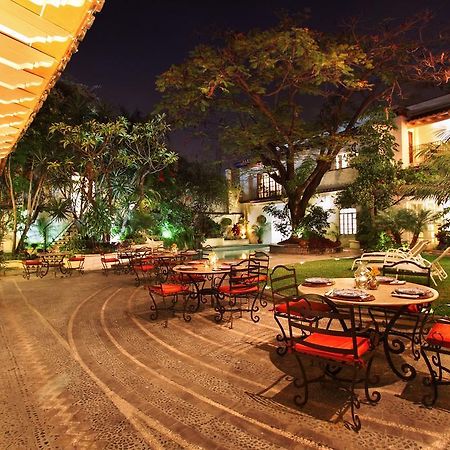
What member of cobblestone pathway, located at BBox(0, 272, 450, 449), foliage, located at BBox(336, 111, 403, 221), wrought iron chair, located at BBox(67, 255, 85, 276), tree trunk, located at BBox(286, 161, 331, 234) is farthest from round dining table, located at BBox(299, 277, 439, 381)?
tree trunk, located at BBox(286, 161, 331, 234)

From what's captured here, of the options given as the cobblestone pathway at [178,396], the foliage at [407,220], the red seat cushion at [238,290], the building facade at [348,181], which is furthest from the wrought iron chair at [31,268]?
the foliage at [407,220]

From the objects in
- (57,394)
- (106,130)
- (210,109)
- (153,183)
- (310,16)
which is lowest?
(57,394)

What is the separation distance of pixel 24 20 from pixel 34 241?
1686 cm

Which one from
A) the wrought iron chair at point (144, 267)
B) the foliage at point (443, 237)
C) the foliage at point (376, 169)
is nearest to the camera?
the wrought iron chair at point (144, 267)

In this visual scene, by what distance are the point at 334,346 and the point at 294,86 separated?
12309 millimetres

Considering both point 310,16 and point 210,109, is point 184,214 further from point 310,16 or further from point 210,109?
point 310,16

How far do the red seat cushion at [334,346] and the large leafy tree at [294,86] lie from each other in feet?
30.6

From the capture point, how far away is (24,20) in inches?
92.7

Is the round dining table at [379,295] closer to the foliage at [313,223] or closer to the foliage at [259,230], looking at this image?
the foliage at [313,223]

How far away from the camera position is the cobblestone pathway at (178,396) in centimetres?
276

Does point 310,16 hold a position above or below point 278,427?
above

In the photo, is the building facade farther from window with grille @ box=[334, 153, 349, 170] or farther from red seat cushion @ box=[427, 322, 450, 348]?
red seat cushion @ box=[427, 322, 450, 348]

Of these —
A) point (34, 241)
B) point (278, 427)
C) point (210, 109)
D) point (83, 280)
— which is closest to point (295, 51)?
point (210, 109)

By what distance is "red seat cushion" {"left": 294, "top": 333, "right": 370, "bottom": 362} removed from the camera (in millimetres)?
3075
